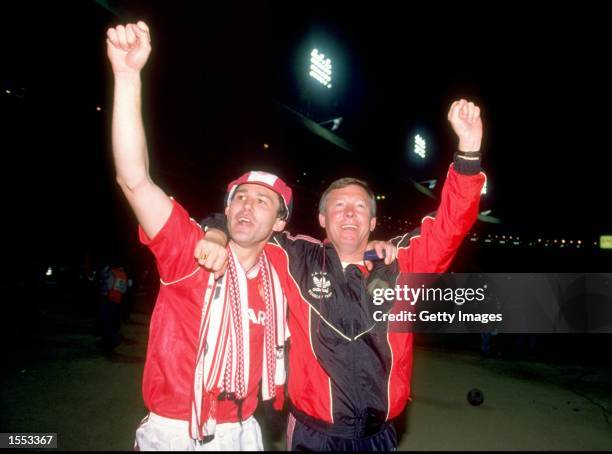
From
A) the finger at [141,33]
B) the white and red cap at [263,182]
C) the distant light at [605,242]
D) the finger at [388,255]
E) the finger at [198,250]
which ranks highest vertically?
the distant light at [605,242]

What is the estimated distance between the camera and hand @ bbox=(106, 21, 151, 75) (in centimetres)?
171

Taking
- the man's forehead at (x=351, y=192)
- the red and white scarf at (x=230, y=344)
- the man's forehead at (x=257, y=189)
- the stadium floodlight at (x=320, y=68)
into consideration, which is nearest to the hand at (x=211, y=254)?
the red and white scarf at (x=230, y=344)

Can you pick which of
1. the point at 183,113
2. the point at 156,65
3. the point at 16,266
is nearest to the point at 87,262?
the point at 16,266

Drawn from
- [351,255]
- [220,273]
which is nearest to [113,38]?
[220,273]

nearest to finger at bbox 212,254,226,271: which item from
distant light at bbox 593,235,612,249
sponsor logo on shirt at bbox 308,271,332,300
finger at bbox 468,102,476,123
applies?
sponsor logo on shirt at bbox 308,271,332,300

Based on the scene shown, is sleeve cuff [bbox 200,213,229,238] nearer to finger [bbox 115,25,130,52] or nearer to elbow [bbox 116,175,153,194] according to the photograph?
elbow [bbox 116,175,153,194]

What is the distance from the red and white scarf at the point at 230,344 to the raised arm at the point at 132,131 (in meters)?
0.46

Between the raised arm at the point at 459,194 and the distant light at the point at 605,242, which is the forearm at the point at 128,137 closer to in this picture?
the raised arm at the point at 459,194

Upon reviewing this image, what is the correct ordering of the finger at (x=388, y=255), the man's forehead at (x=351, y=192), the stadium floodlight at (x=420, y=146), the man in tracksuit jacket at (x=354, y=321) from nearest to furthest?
the man in tracksuit jacket at (x=354, y=321) → the finger at (x=388, y=255) → the man's forehead at (x=351, y=192) → the stadium floodlight at (x=420, y=146)

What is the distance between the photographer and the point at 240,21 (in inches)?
311

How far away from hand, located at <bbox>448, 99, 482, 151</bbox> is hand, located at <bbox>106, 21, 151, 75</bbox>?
1784mm

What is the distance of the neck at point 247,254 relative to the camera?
2.13 m

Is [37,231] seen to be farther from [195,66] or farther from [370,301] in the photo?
[370,301]

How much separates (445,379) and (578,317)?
9.34 meters
